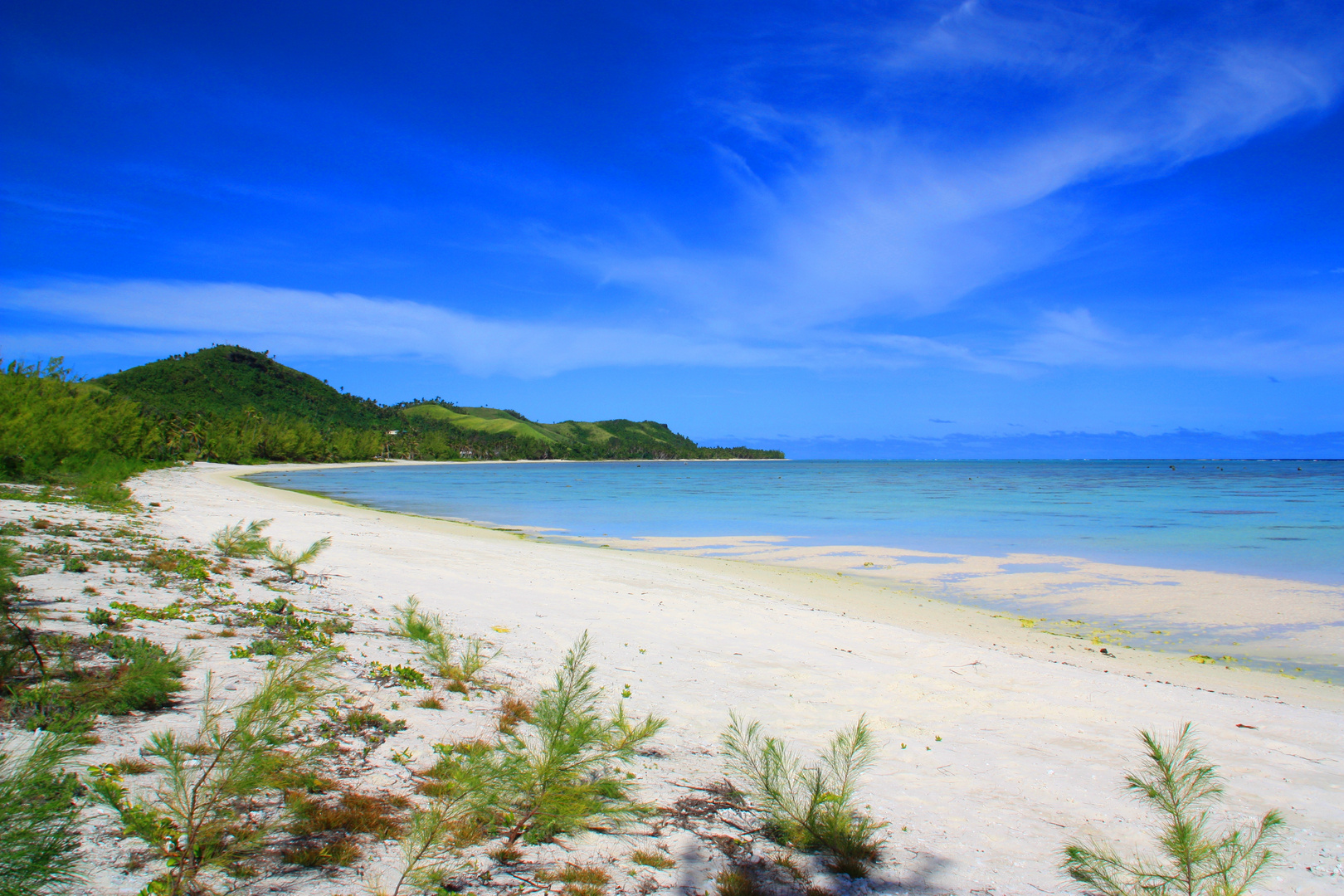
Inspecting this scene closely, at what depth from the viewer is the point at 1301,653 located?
10.2 meters

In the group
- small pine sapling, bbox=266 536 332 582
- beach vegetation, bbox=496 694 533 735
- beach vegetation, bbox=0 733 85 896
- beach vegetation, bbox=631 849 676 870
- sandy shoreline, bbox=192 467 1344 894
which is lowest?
sandy shoreline, bbox=192 467 1344 894

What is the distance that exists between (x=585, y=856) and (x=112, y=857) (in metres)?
2.14

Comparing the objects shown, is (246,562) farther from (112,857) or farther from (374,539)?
(112,857)

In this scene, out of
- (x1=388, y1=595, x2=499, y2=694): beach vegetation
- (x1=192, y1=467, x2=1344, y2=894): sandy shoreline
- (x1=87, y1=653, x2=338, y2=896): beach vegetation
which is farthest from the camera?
(x1=388, y1=595, x2=499, y2=694): beach vegetation

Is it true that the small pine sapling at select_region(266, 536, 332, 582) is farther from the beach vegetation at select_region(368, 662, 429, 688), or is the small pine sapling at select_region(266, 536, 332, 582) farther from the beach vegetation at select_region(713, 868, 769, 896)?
the beach vegetation at select_region(713, 868, 769, 896)

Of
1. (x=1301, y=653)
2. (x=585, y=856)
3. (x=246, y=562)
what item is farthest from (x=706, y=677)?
(x=1301, y=653)

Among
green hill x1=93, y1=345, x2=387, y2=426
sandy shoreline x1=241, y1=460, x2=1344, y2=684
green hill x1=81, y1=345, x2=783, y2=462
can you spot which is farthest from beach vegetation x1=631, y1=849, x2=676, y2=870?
green hill x1=93, y1=345, x2=387, y2=426

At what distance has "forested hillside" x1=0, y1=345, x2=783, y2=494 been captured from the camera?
21.2 metres

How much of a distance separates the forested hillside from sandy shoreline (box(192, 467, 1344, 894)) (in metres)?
12.2

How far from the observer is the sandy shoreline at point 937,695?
429cm

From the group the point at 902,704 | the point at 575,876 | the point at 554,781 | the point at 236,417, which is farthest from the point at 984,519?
the point at 236,417

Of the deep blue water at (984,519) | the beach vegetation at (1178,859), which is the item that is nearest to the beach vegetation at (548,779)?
the beach vegetation at (1178,859)

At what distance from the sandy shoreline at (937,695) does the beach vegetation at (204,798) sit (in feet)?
10.0

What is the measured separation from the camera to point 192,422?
85500mm
